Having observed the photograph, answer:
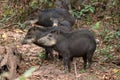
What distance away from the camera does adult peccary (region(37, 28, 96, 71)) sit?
7320 millimetres

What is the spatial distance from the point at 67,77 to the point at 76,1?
547 cm

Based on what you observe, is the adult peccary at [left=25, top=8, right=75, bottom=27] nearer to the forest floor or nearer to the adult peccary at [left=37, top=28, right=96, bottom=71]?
the forest floor

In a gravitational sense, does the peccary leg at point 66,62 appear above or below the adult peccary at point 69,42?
below

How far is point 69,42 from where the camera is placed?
24.1 feet

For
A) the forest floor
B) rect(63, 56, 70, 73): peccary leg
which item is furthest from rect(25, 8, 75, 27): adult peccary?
rect(63, 56, 70, 73): peccary leg

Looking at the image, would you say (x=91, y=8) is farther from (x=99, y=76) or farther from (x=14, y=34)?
(x=99, y=76)

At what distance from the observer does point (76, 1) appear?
40.4 feet

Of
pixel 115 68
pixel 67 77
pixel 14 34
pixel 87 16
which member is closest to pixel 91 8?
pixel 87 16

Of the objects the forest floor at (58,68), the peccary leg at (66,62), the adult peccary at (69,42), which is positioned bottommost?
the forest floor at (58,68)

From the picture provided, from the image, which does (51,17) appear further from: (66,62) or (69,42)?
(66,62)

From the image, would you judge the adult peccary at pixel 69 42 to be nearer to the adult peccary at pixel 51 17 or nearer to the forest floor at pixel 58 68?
the forest floor at pixel 58 68

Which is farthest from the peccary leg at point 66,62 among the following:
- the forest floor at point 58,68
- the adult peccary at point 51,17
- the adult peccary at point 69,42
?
the adult peccary at point 51,17

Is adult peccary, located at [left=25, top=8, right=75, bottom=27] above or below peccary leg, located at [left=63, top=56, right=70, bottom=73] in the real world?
above

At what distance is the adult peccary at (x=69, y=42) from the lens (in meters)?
7.32
